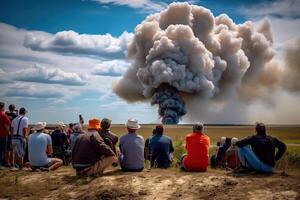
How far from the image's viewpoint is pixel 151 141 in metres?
14.5

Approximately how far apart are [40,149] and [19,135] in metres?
1.73

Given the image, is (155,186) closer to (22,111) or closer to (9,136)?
(22,111)

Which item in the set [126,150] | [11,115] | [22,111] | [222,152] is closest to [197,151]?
[126,150]

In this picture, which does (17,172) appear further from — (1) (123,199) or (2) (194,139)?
(2) (194,139)

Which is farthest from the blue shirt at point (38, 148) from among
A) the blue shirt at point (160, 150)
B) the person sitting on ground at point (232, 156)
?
the person sitting on ground at point (232, 156)

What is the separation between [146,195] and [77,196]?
1797 mm

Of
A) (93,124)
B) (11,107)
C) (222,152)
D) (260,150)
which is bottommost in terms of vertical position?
(222,152)

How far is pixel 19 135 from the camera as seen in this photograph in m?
15.1

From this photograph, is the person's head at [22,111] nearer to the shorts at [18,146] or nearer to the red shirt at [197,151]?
the shorts at [18,146]

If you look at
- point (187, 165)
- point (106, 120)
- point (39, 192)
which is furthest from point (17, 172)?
point (187, 165)

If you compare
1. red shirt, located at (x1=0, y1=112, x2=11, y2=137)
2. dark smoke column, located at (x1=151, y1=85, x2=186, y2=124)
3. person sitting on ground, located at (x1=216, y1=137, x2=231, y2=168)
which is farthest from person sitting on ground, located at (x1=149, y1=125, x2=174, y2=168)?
dark smoke column, located at (x1=151, y1=85, x2=186, y2=124)

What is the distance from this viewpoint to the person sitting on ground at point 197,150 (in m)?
12.6

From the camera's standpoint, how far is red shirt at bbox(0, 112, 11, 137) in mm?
14977

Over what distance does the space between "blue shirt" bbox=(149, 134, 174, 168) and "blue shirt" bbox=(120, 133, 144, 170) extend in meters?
1.68
